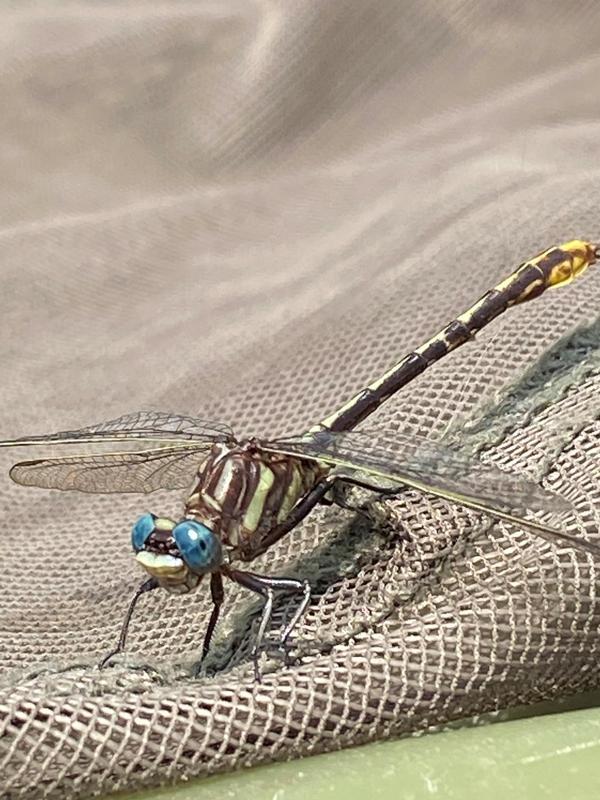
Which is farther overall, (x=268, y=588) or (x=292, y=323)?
(x=292, y=323)

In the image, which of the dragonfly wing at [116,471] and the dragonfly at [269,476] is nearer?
the dragonfly at [269,476]

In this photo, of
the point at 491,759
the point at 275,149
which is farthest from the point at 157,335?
the point at 491,759

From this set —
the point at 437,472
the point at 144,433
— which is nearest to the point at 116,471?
the point at 144,433

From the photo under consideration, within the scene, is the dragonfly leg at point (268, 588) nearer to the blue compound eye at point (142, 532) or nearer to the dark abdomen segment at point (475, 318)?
the blue compound eye at point (142, 532)

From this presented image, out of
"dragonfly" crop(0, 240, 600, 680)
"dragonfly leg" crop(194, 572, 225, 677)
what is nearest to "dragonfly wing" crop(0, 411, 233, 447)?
"dragonfly" crop(0, 240, 600, 680)

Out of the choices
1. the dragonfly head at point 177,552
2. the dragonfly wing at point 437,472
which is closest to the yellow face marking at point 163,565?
Result: the dragonfly head at point 177,552

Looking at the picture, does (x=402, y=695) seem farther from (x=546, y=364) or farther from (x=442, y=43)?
(x=442, y=43)

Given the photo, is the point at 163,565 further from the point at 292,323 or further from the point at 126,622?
the point at 292,323
